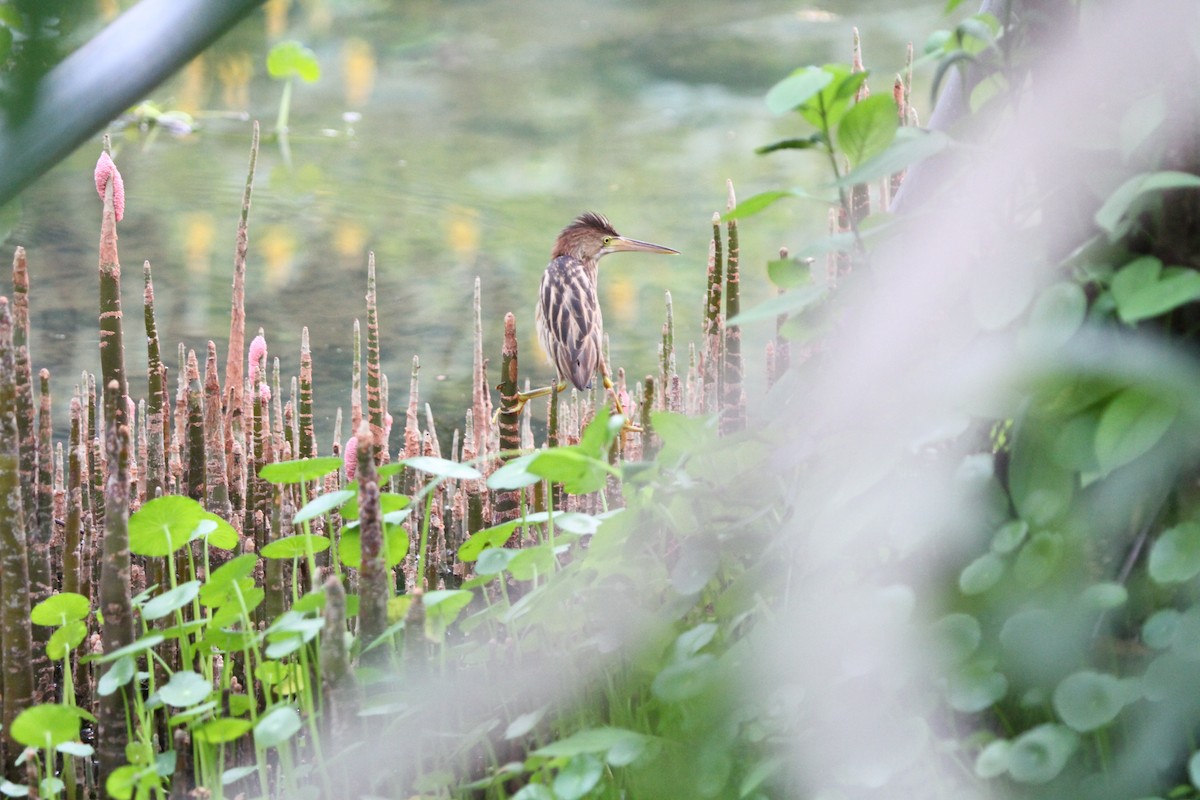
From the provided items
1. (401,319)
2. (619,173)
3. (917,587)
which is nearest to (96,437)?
(917,587)

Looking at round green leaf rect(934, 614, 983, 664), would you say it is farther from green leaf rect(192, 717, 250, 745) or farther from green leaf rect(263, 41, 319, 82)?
green leaf rect(263, 41, 319, 82)

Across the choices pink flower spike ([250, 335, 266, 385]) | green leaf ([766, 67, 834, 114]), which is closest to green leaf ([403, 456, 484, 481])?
green leaf ([766, 67, 834, 114])

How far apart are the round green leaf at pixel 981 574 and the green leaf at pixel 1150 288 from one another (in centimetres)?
14

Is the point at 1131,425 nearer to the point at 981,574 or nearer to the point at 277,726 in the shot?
the point at 981,574

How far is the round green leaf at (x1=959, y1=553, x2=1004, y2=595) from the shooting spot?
2.09 feet

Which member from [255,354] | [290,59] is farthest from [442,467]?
[290,59]

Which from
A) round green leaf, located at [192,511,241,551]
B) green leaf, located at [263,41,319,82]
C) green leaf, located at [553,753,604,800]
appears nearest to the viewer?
green leaf, located at [553,753,604,800]

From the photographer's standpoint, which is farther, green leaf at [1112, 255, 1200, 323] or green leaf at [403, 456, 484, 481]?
green leaf at [403, 456, 484, 481]

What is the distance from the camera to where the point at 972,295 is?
0.63 metres

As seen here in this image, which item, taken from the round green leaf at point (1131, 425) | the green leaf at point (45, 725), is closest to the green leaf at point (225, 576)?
the green leaf at point (45, 725)

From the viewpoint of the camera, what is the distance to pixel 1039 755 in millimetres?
630

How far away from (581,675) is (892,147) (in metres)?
0.49

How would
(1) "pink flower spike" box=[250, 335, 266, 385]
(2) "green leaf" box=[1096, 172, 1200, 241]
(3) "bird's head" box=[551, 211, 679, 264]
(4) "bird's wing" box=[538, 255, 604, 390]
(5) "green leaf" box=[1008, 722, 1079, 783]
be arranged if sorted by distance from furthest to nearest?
(3) "bird's head" box=[551, 211, 679, 264], (4) "bird's wing" box=[538, 255, 604, 390], (1) "pink flower spike" box=[250, 335, 266, 385], (5) "green leaf" box=[1008, 722, 1079, 783], (2) "green leaf" box=[1096, 172, 1200, 241]

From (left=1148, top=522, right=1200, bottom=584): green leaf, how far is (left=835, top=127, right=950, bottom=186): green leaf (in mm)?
220
